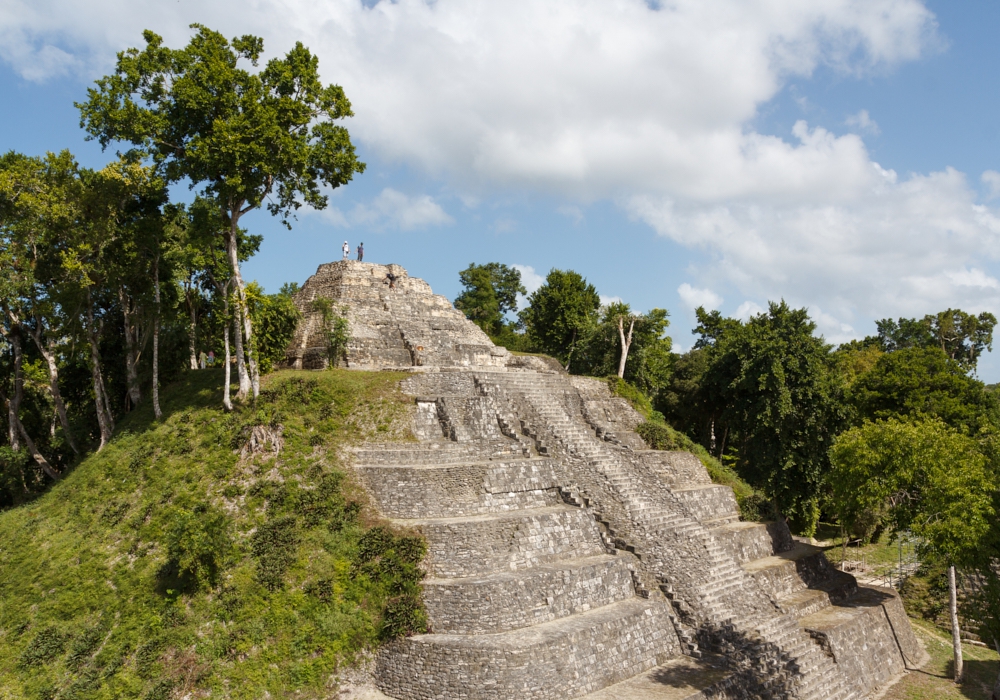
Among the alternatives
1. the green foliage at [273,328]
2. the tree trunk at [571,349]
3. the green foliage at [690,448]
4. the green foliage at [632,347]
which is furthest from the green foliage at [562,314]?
the green foliage at [273,328]

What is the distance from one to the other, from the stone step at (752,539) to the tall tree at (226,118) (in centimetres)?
1782

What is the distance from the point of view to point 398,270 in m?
33.6

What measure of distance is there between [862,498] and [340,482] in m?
17.7

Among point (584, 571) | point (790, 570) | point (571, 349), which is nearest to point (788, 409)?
point (790, 570)

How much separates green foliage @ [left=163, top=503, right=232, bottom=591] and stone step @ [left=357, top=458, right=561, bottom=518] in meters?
4.22

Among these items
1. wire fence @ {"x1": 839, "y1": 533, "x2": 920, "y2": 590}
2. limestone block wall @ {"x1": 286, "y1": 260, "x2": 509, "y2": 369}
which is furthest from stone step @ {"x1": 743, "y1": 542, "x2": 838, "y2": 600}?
limestone block wall @ {"x1": 286, "y1": 260, "x2": 509, "y2": 369}

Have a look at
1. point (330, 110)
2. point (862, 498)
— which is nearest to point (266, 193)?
point (330, 110)

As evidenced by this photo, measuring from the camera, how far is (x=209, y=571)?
1532 cm

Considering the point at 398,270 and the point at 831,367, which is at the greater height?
the point at 398,270

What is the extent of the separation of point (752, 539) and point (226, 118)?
81.8 feet

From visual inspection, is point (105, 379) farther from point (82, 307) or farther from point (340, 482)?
point (340, 482)

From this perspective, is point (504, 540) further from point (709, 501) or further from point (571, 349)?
point (571, 349)

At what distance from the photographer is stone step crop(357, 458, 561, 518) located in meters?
17.6

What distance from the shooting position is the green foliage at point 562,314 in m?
46.4
